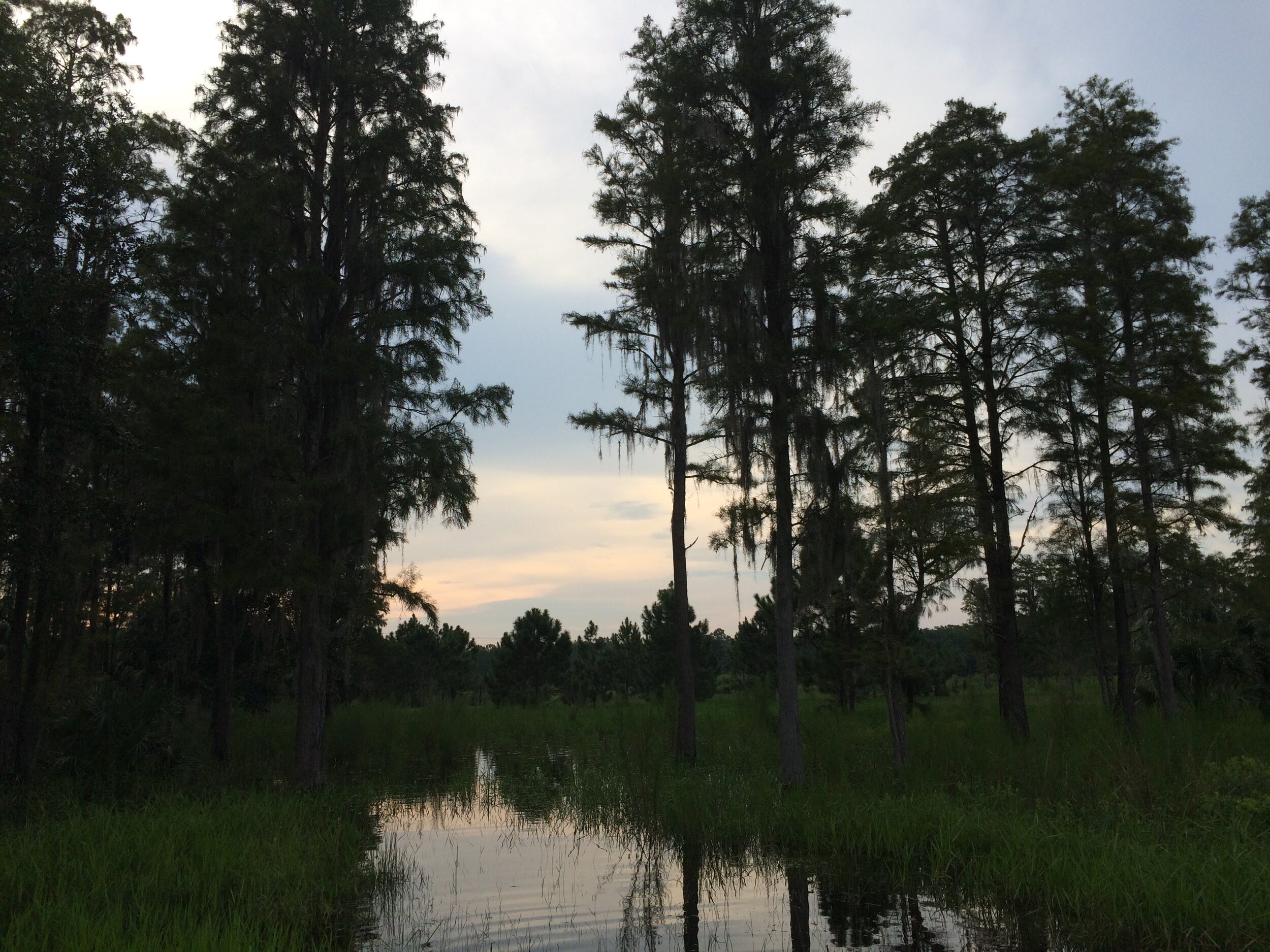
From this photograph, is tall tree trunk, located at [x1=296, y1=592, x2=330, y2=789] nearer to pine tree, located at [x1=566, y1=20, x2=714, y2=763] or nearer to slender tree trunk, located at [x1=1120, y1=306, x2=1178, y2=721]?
pine tree, located at [x1=566, y1=20, x2=714, y2=763]

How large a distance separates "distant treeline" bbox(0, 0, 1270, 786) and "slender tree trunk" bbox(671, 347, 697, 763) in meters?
0.09

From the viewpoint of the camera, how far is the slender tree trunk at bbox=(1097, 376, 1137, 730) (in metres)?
19.7

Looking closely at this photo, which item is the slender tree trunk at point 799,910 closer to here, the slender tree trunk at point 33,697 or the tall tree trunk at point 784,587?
the tall tree trunk at point 784,587

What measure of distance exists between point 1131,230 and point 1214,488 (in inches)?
262

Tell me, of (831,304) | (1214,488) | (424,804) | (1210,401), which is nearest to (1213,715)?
(1214,488)

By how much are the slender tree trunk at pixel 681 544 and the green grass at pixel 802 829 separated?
0.98m

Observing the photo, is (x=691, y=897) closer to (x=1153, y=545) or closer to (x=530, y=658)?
(x=1153, y=545)

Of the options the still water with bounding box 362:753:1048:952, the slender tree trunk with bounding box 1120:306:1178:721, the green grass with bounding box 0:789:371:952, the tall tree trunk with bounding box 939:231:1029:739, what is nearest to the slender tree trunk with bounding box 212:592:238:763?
the green grass with bounding box 0:789:371:952

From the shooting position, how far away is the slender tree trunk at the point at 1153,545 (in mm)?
20000

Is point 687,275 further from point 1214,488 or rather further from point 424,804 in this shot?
point 1214,488

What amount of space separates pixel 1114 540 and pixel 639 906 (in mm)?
16100

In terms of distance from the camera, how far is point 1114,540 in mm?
20219

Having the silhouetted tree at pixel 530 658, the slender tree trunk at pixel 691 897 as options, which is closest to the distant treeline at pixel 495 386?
the slender tree trunk at pixel 691 897

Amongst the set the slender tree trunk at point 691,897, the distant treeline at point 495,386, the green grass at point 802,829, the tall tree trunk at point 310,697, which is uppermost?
the distant treeline at point 495,386
